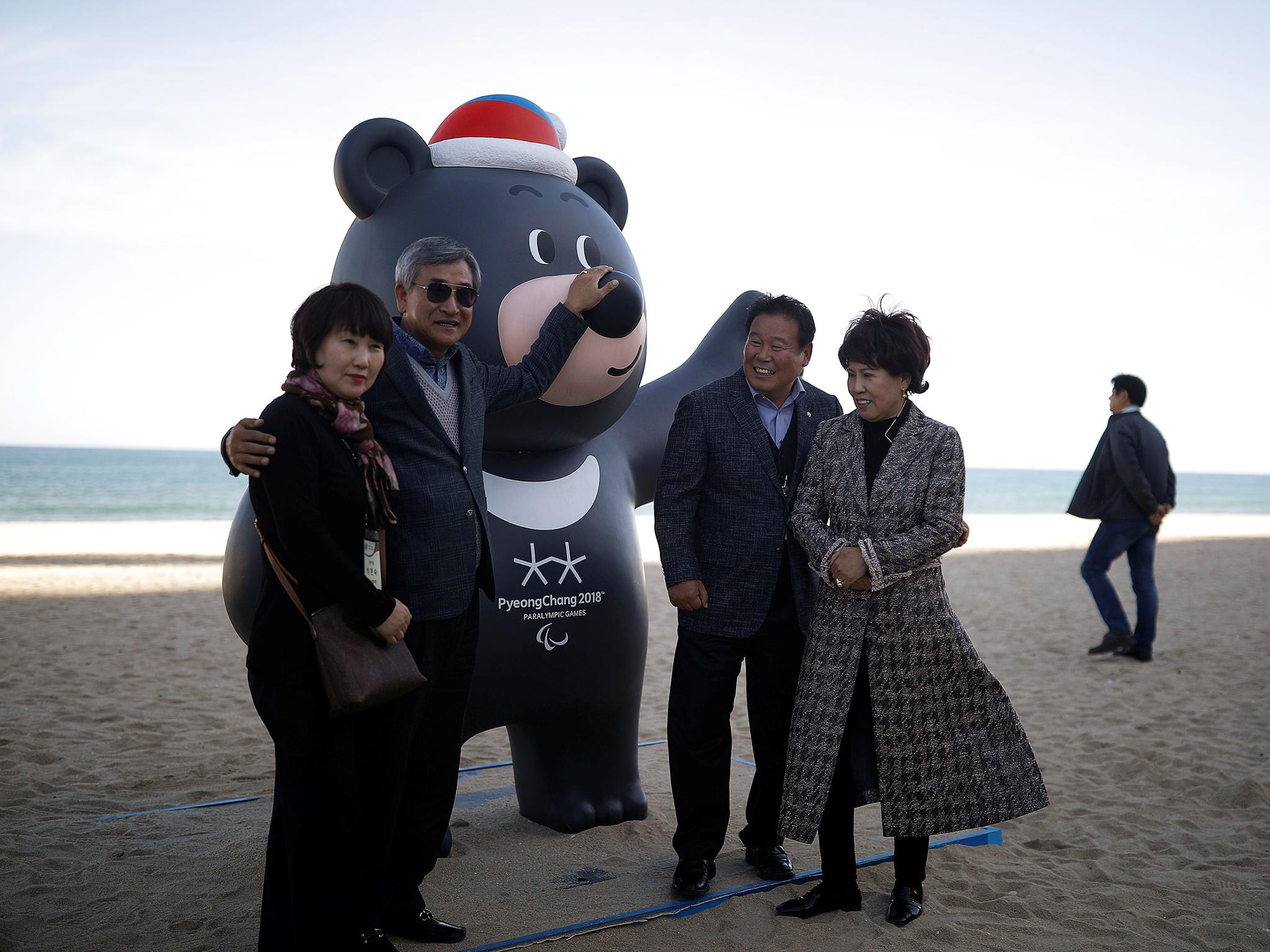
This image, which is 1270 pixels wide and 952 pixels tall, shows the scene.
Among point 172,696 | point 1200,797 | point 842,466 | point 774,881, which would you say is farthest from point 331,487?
point 172,696

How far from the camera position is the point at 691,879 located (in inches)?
107

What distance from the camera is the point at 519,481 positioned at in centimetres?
299

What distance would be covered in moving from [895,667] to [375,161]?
206cm

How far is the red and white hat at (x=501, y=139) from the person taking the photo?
3.04 m

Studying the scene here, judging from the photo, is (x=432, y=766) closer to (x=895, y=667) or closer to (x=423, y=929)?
(x=423, y=929)

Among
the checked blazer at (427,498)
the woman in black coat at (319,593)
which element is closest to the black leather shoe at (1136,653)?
the checked blazer at (427,498)

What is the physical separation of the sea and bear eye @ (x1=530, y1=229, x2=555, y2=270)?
22.7 metres

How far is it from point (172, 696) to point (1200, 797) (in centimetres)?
502

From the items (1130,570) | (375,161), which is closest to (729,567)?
(375,161)

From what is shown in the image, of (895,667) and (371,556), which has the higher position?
(371,556)

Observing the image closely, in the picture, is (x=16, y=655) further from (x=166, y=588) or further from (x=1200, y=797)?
(x=1200, y=797)

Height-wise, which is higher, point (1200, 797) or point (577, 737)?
point (577, 737)

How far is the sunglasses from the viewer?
7.68ft

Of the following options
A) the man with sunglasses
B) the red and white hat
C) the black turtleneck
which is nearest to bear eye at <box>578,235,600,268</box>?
the red and white hat
